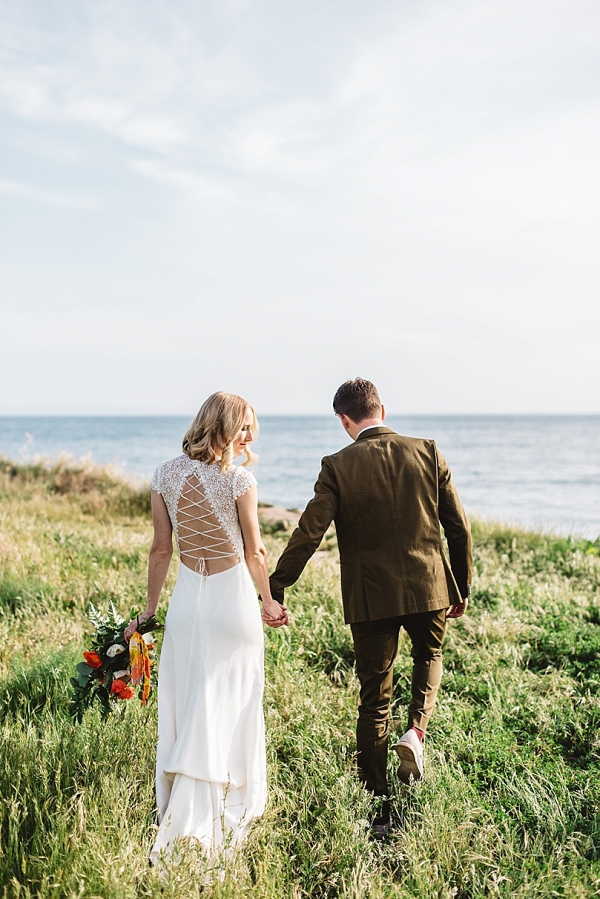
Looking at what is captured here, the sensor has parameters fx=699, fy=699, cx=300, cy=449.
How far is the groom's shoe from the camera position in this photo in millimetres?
3969

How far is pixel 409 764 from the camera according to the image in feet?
13.8

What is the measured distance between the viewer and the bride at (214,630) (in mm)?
3654

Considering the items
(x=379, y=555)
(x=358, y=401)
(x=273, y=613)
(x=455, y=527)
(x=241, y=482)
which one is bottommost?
(x=273, y=613)

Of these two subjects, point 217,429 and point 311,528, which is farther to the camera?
point 311,528

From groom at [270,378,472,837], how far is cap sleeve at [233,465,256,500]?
0.49m

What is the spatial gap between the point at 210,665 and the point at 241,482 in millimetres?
988

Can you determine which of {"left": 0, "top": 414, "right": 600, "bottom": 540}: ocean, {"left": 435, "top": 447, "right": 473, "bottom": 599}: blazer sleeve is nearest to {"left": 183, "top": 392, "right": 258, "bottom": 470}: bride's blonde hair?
{"left": 435, "top": 447, "right": 473, "bottom": 599}: blazer sleeve

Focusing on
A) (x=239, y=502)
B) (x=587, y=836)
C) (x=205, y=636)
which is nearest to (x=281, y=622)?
(x=205, y=636)

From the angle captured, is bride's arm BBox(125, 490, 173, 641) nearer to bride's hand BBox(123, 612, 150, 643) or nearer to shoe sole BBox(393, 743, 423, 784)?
bride's hand BBox(123, 612, 150, 643)

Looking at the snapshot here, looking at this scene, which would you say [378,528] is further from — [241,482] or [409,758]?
[409,758]

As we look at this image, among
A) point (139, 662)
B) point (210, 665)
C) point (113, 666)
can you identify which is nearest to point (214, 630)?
point (210, 665)

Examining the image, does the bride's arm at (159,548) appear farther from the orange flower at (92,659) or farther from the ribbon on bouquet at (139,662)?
the orange flower at (92,659)

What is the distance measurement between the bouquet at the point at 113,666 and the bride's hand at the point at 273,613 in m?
0.71

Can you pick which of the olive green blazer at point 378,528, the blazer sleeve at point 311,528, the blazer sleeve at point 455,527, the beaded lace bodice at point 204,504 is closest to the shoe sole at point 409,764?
the olive green blazer at point 378,528
